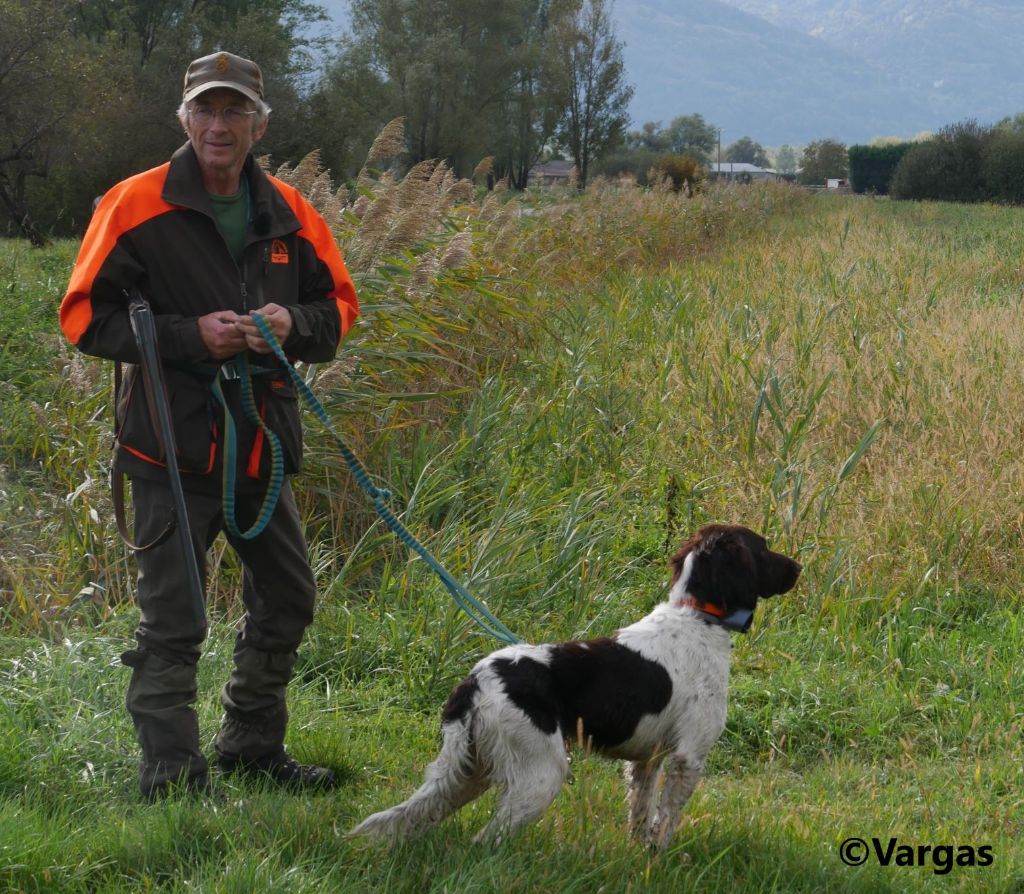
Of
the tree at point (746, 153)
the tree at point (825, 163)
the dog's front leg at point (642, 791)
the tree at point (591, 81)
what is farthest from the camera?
the tree at point (746, 153)

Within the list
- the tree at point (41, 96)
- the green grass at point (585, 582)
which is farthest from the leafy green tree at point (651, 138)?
the green grass at point (585, 582)

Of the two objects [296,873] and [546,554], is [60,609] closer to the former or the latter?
[546,554]

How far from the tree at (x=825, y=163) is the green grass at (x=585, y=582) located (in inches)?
2588

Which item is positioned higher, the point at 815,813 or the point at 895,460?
the point at 895,460

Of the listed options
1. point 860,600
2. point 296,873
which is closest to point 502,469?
point 860,600

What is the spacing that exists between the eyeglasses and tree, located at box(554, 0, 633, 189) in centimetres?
5637

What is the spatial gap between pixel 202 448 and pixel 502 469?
2992 millimetres

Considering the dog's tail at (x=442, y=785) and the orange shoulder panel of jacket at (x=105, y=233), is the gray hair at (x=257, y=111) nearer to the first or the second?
the orange shoulder panel of jacket at (x=105, y=233)

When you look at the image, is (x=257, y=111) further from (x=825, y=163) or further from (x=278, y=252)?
(x=825, y=163)

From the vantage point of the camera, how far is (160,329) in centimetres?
320

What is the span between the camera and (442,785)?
2.98 metres

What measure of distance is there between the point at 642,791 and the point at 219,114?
236 cm

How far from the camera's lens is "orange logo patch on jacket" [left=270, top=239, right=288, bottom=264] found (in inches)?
136

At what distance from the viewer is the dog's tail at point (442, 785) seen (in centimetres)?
294
